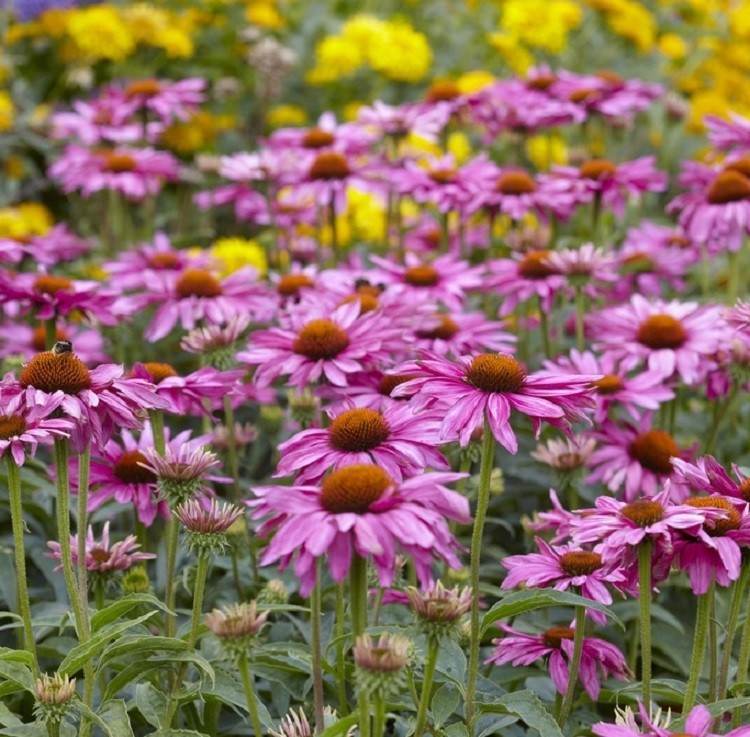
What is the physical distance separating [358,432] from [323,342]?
1.60ft

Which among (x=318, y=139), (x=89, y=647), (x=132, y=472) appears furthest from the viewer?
(x=318, y=139)

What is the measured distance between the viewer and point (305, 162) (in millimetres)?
3365

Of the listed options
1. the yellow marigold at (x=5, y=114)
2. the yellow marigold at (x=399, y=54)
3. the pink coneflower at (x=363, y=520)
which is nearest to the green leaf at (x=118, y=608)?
the pink coneflower at (x=363, y=520)

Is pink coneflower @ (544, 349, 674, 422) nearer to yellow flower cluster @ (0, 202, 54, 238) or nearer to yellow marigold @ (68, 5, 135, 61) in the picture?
yellow flower cluster @ (0, 202, 54, 238)

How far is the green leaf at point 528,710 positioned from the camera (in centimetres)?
160

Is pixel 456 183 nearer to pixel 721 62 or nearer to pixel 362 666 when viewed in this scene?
pixel 362 666

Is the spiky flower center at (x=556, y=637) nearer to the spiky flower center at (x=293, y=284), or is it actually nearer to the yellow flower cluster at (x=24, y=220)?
the spiky flower center at (x=293, y=284)

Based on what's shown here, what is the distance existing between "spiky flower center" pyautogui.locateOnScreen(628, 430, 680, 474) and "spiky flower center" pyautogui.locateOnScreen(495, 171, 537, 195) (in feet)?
3.13

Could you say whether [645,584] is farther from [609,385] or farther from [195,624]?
[609,385]

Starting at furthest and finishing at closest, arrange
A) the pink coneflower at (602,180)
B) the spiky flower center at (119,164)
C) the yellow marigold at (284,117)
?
the yellow marigold at (284,117) < the spiky flower center at (119,164) < the pink coneflower at (602,180)

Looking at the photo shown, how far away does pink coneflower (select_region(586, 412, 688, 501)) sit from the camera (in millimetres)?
2406

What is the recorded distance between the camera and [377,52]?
14.7ft

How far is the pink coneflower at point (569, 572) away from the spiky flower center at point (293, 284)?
46.3 inches

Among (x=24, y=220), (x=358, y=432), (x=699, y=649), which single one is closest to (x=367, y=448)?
(x=358, y=432)
